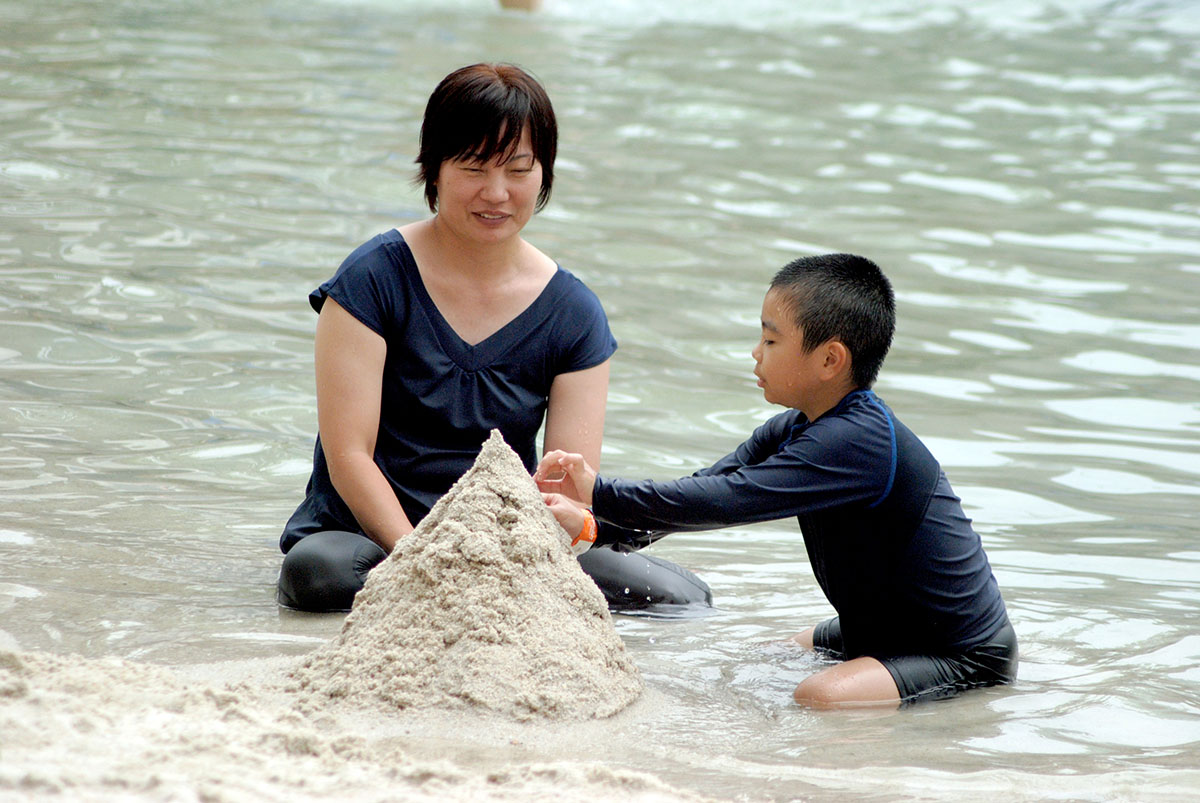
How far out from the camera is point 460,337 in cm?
340

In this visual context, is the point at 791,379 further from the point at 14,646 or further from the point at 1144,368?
the point at 1144,368

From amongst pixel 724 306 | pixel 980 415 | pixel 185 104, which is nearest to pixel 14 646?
pixel 980 415

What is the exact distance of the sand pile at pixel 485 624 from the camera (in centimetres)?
267

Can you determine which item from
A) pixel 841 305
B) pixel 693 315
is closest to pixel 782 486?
pixel 841 305

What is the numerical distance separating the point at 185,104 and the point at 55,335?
408 cm

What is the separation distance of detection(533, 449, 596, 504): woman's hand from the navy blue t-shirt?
33 centimetres

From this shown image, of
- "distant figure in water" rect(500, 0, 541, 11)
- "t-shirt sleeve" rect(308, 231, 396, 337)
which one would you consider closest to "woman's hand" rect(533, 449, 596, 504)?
"t-shirt sleeve" rect(308, 231, 396, 337)

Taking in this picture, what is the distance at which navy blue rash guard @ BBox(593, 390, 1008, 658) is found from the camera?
9.79 ft

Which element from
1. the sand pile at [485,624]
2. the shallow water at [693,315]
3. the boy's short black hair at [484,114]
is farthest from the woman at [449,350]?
the sand pile at [485,624]

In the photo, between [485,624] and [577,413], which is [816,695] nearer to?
[485,624]

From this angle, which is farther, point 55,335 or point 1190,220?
point 1190,220

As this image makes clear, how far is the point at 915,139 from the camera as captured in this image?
10250 millimetres

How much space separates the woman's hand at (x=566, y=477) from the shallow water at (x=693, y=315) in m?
0.41

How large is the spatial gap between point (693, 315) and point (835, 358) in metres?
3.42
